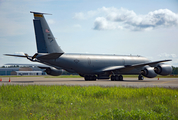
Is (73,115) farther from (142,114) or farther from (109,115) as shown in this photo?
(142,114)

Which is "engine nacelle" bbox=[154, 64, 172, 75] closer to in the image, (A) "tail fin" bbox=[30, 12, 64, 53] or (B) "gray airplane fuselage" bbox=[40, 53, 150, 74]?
(B) "gray airplane fuselage" bbox=[40, 53, 150, 74]

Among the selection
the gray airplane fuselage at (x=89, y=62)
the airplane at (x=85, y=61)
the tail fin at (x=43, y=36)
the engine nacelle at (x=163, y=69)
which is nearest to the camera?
the tail fin at (x=43, y=36)

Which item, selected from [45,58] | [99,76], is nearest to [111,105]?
[45,58]

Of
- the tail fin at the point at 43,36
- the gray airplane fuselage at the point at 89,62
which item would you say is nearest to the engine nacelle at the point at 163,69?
the gray airplane fuselage at the point at 89,62

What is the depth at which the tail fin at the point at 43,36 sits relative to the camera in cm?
2544

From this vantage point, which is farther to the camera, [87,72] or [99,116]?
[87,72]

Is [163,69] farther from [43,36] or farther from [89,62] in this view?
[43,36]

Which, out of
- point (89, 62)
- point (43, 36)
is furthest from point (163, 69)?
point (43, 36)

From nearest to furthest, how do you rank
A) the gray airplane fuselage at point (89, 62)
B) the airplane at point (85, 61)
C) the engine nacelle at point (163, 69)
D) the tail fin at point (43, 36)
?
1. the tail fin at point (43, 36)
2. the airplane at point (85, 61)
3. the gray airplane fuselage at point (89, 62)
4. the engine nacelle at point (163, 69)

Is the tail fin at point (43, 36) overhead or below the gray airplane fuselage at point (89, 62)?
overhead

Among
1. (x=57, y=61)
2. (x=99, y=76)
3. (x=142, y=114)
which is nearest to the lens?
(x=142, y=114)

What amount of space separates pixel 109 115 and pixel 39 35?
21.4 m

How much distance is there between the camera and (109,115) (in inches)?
255

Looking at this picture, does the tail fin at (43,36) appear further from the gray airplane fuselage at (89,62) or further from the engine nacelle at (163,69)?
the engine nacelle at (163,69)
